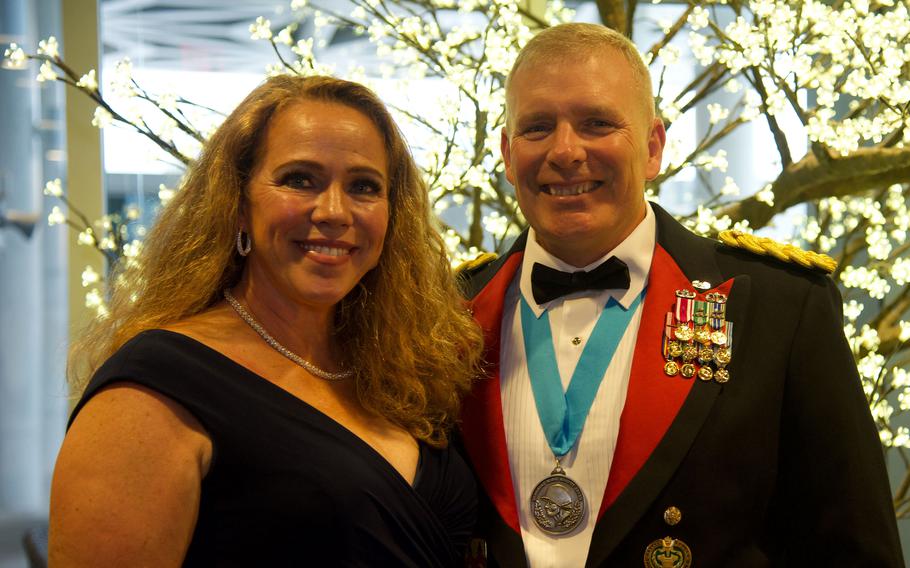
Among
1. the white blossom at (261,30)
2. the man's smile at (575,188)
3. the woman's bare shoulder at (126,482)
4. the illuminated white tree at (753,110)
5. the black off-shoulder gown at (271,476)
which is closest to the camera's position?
the woman's bare shoulder at (126,482)

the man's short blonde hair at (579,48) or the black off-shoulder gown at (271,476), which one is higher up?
the man's short blonde hair at (579,48)

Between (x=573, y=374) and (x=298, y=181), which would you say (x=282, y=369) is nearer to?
(x=298, y=181)

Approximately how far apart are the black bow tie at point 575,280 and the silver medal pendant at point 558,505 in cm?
37

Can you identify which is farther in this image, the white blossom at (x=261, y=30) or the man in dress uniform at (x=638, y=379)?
the white blossom at (x=261, y=30)

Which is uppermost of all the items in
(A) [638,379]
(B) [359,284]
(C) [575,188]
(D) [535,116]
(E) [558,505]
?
(D) [535,116]

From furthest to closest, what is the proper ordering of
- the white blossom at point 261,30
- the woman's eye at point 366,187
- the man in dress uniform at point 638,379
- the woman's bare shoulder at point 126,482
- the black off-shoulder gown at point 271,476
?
the white blossom at point 261,30 < the woman's eye at point 366,187 < the man in dress uniform at point 638,379 < the black off-shoulder gown at point 271,476 < the woman's bare shoulder at point 126,482

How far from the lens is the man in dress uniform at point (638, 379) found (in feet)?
5.82

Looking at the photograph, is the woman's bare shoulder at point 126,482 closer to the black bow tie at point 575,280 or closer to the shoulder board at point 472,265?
the black bow tie at point 575,280

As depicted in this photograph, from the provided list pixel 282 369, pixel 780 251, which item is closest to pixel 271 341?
pixel 282 369

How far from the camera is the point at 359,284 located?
2.10 metres

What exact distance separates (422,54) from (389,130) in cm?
137

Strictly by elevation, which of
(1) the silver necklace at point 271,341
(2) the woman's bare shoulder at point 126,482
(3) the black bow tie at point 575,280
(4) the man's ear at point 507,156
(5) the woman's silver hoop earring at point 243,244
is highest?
(4) the man's ear at point 507,156

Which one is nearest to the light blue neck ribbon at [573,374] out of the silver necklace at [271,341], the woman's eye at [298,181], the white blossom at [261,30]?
the silver necklace at [271,341]

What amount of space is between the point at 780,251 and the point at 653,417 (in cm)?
43
